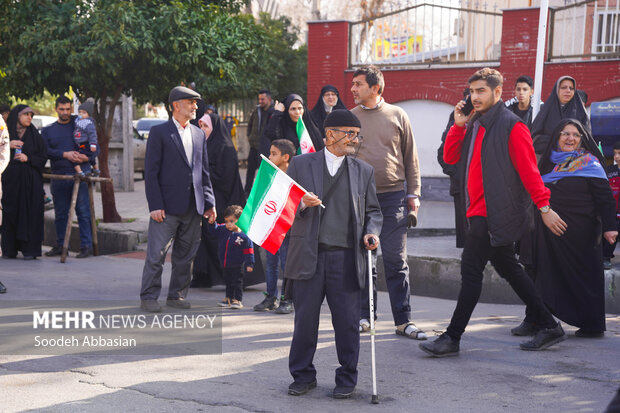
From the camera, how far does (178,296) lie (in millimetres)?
7152

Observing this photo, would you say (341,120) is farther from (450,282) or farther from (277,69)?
(277,69)

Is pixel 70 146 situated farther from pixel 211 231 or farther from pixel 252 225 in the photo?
pixel 252 225

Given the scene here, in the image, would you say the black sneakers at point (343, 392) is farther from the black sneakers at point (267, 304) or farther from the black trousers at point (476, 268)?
the black sneakers at point (267, 304)

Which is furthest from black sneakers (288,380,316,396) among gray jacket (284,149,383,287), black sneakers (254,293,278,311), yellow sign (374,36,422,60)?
yellow sign (374,36,422,60)

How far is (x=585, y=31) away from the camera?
14.1m

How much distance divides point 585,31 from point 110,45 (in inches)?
343

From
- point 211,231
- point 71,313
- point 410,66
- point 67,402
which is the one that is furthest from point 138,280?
point 410,66

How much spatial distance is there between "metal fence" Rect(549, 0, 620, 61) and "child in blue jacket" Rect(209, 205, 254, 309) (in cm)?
919

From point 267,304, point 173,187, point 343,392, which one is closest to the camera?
point 343,392

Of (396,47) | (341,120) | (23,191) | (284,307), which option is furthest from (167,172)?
(396,47)

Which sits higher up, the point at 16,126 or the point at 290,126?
the point at 290,126

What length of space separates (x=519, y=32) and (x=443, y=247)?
6996mm

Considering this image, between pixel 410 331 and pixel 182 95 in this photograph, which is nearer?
pixel 410 331

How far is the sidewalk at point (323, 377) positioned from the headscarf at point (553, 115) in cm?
204
